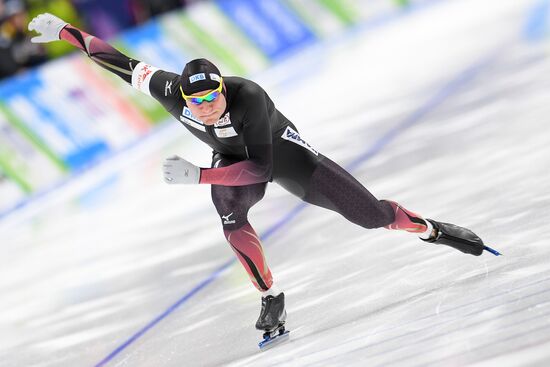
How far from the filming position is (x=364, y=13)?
49.1 feet

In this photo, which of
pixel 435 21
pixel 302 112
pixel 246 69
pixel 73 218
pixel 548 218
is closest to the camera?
pixel 548 218

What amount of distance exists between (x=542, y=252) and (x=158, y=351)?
5.95 feet

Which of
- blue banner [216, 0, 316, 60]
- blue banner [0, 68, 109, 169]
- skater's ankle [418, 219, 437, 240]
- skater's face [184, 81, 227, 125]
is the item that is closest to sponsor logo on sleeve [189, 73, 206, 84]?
skater's face [184, 81, 227, 125]

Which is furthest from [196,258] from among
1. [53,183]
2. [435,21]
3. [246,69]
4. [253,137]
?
[435,21]

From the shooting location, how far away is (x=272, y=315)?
14.2ft

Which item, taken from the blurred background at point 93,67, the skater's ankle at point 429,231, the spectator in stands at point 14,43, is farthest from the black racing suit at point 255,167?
the spectator in stands at point 14,43

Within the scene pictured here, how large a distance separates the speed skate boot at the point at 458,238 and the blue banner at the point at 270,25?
27.1ft

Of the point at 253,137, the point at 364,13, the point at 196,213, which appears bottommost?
the point at 364,13

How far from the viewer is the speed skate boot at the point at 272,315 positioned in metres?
4.31

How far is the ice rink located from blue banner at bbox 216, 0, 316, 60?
208 cm

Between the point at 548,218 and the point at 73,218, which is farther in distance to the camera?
the point at 73,218

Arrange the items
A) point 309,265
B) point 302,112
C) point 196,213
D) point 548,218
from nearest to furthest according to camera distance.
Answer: point 548,218 → point 309,265 → point 196,213 → point 302,112

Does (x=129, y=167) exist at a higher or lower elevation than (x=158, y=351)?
lower

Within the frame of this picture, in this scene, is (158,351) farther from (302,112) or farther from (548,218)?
(302,112)
